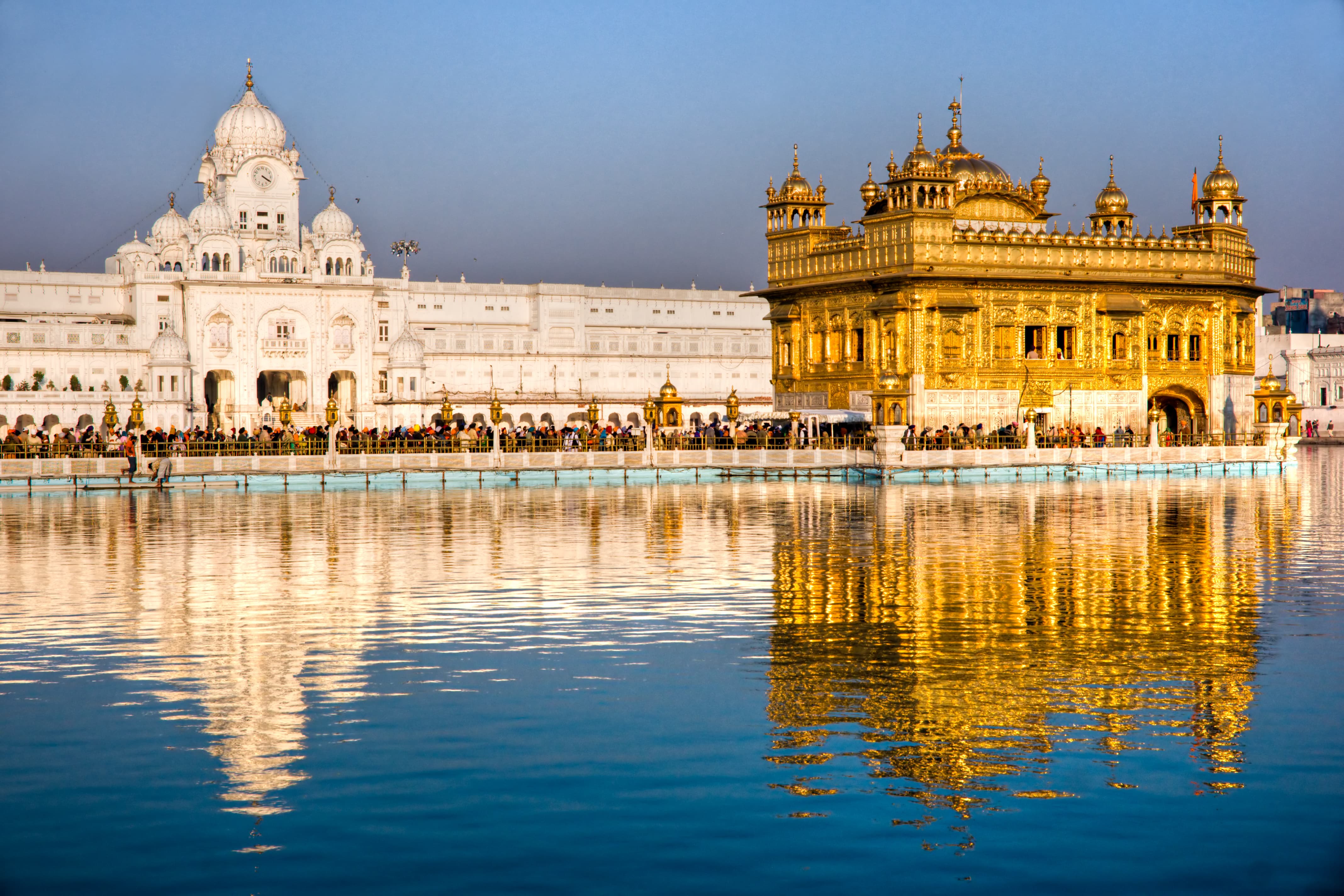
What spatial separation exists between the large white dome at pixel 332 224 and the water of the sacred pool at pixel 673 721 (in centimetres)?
5947

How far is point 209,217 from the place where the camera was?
2886 inches

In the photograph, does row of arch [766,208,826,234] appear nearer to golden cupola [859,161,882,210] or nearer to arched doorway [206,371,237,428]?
golden cupola [859,161,882,210]

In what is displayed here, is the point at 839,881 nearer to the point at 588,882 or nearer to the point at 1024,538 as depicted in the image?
the point at 588,882

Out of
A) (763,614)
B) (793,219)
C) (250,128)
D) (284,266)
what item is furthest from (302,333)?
(763,614)

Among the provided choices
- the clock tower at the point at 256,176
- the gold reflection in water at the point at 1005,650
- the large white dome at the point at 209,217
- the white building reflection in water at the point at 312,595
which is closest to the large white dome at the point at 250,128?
the clock tower at the point at 256,176

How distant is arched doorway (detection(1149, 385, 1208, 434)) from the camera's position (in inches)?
1937

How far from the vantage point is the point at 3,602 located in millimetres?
15742

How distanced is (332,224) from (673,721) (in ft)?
234

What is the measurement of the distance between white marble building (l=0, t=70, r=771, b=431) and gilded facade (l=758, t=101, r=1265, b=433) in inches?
922

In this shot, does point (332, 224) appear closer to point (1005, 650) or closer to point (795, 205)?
point (795, 205)

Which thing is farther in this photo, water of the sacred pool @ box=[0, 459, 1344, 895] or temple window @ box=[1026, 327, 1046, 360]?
temple window @ box=[1026, 327, 1046, 360]

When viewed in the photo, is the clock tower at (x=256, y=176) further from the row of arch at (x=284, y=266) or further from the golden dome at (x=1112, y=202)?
the golden dome at (x=1112, y=202)

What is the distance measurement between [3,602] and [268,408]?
2280 inches

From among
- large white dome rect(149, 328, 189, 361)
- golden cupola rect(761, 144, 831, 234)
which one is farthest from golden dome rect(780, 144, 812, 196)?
large white dome rect(149, 328, 189, 361)
